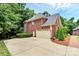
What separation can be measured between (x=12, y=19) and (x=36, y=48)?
0.67 meters

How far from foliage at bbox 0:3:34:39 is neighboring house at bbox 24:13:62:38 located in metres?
Result: 0.11

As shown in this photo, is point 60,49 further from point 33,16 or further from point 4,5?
point 4,5

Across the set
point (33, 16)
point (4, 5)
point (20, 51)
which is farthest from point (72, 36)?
point (4, 5)

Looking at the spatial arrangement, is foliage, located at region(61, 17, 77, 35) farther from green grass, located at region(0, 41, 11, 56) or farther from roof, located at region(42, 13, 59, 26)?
green grass, located at region(0, 41, 11, 56)

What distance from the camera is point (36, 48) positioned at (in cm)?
257

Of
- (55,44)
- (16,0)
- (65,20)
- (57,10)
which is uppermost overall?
(16,0)

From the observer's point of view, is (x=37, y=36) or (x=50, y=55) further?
(x=37, y=36)

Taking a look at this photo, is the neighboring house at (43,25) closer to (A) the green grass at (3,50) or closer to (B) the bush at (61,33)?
(B) the bush at (61,33)

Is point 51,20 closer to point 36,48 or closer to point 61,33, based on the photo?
point 61,33

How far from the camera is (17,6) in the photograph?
→ 260cm

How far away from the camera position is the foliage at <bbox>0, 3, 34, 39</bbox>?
2.62 metres

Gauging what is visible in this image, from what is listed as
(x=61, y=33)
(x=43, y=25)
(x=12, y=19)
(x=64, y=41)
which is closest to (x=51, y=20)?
(x=43, y=25)

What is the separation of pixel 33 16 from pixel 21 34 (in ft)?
1.26

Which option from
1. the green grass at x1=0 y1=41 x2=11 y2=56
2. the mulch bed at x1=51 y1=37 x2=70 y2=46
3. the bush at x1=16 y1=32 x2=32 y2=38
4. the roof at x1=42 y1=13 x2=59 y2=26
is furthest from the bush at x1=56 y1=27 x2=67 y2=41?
the green grass at x1=0 y1=41 x2=11 y2=56
